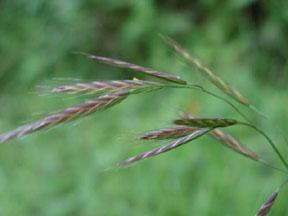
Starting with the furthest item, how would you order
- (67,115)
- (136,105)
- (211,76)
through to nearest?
1. (136,105)
2. (211,76)
3. (67,115)

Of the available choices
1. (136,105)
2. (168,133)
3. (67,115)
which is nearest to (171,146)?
(168,133)

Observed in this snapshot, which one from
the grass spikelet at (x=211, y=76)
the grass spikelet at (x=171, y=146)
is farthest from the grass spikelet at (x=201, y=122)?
the grass spikelet at (x=211, y=76)

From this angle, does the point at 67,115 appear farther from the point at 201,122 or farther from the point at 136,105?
the point at 136,105

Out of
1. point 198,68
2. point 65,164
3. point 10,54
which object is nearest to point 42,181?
point 65,164

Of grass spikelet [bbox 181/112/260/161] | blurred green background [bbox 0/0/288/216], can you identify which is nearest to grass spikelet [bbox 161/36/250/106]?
grass spikelet [bbox 181/112/260/161]

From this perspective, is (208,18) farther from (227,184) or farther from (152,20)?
(227,184)

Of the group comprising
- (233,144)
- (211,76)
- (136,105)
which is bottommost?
(136,105)

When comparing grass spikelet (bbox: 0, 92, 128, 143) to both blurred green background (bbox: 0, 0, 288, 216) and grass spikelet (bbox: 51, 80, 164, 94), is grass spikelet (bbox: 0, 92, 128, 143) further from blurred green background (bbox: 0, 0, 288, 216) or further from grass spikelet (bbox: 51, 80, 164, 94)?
blurred green background (bbox: 0, 0, 288, 216)
